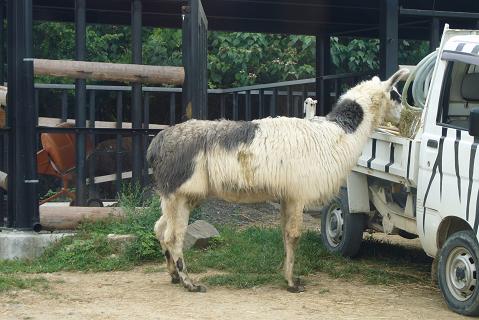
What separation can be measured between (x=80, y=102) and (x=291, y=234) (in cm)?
421

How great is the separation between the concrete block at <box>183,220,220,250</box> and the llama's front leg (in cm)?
152

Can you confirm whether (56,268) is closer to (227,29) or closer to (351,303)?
(351,303)

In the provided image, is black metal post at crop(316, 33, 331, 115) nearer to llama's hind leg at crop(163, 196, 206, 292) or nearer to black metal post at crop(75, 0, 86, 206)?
black metal post at crop(75, 0, 86, 206)

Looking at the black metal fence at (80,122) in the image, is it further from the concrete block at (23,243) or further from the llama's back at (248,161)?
the llama's back at (248,161)

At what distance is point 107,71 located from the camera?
870cm

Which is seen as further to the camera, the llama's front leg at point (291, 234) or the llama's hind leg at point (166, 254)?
the llama's hind leg at point (166, 254)

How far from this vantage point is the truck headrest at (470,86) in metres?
6.95

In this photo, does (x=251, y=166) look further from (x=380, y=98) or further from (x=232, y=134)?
(x=380, y=98)

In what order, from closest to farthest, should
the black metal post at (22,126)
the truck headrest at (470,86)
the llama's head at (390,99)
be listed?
the truck headrest at (470,86)
the llama's head at (390,99)
the black metal post at (22,126)

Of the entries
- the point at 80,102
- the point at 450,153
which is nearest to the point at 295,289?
the point at 450,153

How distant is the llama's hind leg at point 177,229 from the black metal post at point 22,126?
1925 mm

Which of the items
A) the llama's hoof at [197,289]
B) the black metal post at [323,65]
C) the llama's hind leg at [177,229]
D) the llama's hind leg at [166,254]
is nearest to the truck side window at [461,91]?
the llama's hind leg at [177,229]

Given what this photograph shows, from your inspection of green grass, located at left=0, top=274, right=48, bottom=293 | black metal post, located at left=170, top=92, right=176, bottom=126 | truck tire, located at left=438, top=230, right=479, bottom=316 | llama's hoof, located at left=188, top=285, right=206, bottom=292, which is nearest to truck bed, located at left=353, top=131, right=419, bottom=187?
truck tire, located at left=438, top=230, right=479, bottom=316

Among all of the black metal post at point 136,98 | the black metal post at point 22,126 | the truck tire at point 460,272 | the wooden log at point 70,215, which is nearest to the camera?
the truck tire at point 460,272
